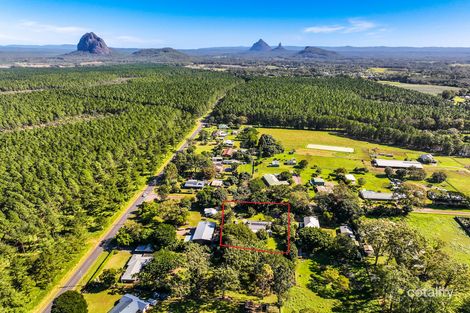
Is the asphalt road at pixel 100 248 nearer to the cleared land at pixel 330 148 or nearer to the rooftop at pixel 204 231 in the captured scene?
the rooftop at pixel 204 231

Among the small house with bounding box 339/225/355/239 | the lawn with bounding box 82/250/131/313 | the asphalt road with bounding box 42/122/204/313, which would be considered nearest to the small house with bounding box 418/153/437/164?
the small house with bounding box 339/225/355/239

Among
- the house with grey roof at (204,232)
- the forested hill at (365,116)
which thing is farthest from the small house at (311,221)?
the forested hill at (365,116)

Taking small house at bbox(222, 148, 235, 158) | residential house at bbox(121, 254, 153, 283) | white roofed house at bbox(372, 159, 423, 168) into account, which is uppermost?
small house at bbox(222, 148, 235, 158)

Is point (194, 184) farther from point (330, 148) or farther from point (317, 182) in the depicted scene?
point (330, 148)

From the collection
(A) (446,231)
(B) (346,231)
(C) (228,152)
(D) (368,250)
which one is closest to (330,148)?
(C) (228,152)

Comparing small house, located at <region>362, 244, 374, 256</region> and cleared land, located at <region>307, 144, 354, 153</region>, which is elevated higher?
cleared land, located at <region>307, 144, 354, 153</region>

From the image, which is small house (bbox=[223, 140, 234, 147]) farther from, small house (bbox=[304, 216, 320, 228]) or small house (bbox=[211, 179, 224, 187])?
small house (bbox=[304, 216, 320, 228])
